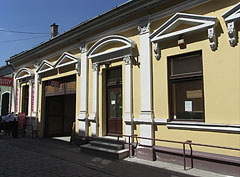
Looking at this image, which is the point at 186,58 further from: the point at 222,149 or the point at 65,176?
the point at 65,176

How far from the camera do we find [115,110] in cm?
797

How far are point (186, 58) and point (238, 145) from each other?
2.76m

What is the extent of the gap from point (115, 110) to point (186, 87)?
305 cm

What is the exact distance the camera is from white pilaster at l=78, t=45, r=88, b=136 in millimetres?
8586

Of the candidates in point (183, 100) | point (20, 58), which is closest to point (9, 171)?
→ point (183, 100)

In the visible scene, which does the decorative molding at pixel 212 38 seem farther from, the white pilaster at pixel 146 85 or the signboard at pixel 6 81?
the signboard at pixel 6 81

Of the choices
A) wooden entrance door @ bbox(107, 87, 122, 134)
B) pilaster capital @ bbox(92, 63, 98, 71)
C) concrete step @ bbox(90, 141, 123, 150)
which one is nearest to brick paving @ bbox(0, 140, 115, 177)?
concrete step @ bbox(90, 141, 123, 150)

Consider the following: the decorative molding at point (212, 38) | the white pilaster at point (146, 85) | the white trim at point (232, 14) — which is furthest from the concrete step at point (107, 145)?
the white trim at point (232, 14)

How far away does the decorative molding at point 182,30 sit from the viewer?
538 centimetres

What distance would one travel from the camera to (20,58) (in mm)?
13523

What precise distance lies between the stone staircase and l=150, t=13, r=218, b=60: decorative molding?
131 inches

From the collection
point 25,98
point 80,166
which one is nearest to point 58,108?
point 25,98

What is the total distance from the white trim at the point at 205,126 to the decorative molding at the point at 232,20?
210 centimetres

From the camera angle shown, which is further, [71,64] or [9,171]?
[71,64]
